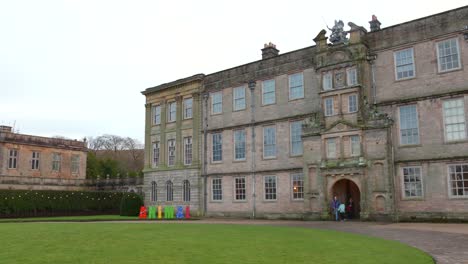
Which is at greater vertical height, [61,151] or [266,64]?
[266,64]

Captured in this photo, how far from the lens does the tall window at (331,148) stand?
26625 millimetres

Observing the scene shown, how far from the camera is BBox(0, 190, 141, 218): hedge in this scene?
36044 millimetres

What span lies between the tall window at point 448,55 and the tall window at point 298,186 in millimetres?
10494

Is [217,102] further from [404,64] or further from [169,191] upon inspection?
[404,64]

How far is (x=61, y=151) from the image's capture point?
→ 52.4 meters

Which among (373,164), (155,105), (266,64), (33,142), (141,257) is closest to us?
(141,257)

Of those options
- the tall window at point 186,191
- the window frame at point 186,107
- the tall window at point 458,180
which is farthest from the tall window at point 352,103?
the tall window at point 186,191

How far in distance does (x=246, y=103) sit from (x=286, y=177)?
21.3 ft

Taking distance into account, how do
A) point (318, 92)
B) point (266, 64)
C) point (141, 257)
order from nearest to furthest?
1. point (141, 257)
2. point (318, 92)
3. point (266, 64)

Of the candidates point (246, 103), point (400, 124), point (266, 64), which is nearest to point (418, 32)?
point (400, 124)

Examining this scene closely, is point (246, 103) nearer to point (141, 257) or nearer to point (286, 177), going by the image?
point (286, 177)

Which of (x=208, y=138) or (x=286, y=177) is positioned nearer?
(x=286, y=177)

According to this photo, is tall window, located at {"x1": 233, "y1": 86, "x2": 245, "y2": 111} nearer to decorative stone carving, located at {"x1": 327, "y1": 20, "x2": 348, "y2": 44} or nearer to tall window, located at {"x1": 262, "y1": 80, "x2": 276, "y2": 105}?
tall window, located at {"x1": 262, "y1": 80, "x2": 276, "y2": 105}

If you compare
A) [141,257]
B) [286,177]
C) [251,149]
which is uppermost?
[251,149]
